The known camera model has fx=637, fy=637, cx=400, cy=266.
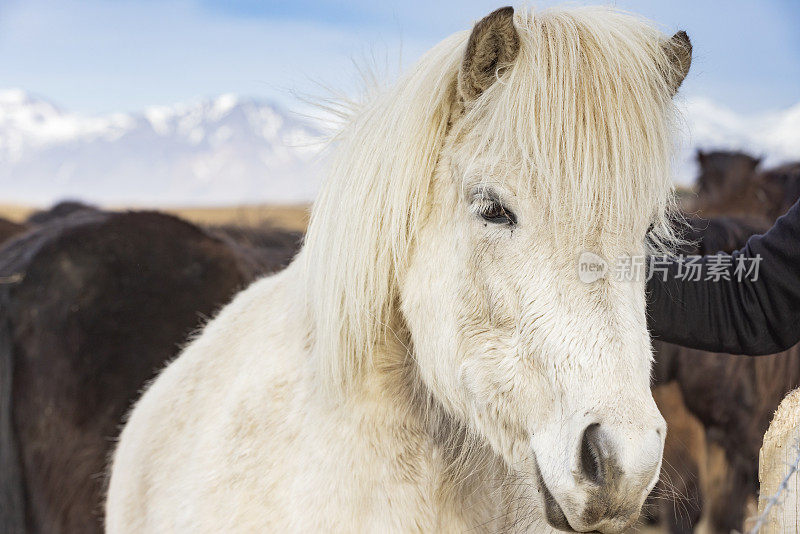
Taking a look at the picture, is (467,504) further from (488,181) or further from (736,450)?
(736,450)

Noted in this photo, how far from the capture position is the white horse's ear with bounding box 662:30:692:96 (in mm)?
1743

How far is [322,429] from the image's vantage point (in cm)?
→ 179

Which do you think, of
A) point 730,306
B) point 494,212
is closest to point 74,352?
point 494,212

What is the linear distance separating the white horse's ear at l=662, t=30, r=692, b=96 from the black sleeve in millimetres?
661

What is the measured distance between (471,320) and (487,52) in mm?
672

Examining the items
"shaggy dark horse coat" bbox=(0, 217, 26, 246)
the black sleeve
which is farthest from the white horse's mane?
"shaggy dark horse coat" bbox=(0, 217, 26, 246)

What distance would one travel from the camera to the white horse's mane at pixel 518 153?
1529 mm

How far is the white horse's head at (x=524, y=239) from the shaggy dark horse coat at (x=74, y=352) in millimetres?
1909

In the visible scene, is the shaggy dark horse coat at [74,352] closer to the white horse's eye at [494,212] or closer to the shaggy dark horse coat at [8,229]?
the white horse's eye at [494,212]

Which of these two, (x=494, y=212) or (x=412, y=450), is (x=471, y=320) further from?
(x=412, y=450)

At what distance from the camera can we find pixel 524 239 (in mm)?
1516

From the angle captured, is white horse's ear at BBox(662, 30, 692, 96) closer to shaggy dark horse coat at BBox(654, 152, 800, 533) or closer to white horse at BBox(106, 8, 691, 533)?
white horse at BBox(106, 8, 691, 533)

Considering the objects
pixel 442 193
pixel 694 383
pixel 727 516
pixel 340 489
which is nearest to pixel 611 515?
pixel 340 489

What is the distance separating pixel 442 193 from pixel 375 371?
539 millimetres
